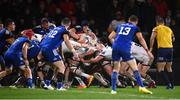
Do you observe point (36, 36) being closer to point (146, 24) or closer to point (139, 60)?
point (139, 60)

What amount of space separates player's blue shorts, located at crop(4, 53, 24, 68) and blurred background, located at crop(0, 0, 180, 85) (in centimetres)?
421

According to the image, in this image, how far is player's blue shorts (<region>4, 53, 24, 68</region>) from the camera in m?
18.9

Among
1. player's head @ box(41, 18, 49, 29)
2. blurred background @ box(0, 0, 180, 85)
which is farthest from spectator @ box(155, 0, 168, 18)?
player's head @ box(41, 18, 49, 29)

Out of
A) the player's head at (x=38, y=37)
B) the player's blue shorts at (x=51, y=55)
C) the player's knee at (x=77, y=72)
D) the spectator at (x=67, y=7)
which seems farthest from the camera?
the spectator at (x=67, y=7)

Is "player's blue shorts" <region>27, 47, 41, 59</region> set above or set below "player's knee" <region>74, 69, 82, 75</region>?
above

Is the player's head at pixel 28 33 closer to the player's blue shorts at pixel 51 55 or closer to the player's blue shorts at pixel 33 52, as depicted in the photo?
the player's blue shorts at pixel 33 52

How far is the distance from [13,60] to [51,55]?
141 centimetres

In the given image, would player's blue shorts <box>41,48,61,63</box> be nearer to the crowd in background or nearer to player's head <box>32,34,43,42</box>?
player's head <box>32,34,43,42</box>

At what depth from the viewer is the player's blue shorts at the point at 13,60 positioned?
18875mm

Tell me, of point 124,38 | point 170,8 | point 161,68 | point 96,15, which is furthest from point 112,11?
point 124,38

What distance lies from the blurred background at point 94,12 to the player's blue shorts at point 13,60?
13.8 feet

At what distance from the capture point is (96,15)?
2492 centimetres

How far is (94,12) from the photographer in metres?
25.0

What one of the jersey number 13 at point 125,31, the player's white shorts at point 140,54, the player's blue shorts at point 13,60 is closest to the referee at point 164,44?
the player's white shorts at point 140,54
